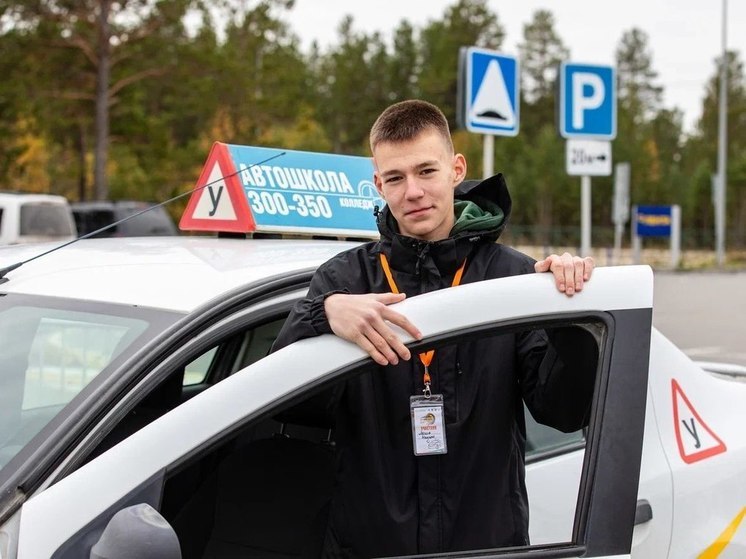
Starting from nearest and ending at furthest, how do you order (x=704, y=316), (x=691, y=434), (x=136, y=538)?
(x=136, y=538), (x=691, y=434), (x=704, y=316)

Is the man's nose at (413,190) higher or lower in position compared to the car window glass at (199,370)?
higher

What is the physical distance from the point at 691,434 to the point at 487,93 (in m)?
4.77

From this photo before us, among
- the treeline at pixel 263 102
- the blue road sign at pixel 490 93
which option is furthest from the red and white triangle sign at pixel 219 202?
the treeline at pixel 263 102

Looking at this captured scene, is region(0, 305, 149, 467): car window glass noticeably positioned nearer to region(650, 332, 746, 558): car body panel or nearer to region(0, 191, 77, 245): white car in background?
region(650, 332, 746, 558): car body panel

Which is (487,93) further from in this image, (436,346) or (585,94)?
(436,346)

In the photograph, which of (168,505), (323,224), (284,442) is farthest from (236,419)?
(323,224)

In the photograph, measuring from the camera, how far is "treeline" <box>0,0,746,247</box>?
24.8 meters

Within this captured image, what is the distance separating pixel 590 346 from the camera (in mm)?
1684

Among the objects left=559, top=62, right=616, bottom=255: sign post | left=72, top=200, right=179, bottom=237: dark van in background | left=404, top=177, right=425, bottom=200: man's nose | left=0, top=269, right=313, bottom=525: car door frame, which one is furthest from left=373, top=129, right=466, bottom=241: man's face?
left=72, top=200, right=179, bottom=237: dark van in background

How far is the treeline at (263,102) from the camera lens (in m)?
24.8

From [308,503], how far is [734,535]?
117 centimetres

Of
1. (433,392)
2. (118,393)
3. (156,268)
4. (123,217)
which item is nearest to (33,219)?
(123,217)

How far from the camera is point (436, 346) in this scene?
158cm

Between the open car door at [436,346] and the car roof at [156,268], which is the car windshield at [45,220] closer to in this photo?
the car roof at [156,268]
